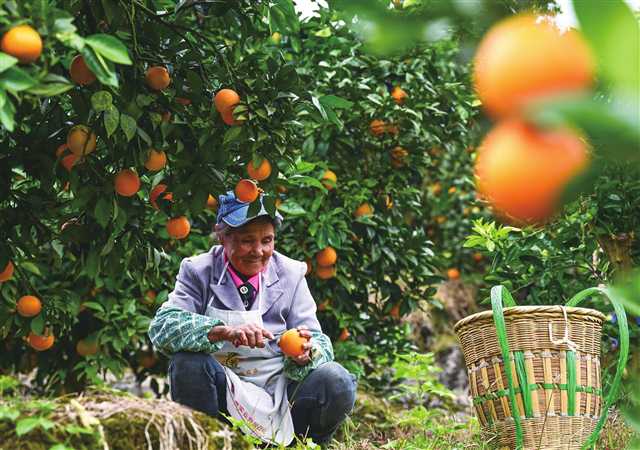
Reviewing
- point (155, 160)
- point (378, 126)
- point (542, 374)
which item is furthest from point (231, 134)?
point (378, 126)

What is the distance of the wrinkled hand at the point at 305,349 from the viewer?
9.20 feet

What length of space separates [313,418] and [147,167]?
109cm

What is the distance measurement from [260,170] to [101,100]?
48cm

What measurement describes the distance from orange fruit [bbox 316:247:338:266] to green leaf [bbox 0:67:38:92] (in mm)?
2556

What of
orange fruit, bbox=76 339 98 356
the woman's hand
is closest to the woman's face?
the woman's hand

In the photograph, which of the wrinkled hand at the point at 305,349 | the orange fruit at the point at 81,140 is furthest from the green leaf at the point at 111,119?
the wrinkled hand at the point at 305,349

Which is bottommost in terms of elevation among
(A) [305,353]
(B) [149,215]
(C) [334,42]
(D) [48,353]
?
(D) [48,353]

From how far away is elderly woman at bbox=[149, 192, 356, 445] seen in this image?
278 centimetres

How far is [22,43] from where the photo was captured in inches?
55.7

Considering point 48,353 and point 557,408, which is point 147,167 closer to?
point 557,408

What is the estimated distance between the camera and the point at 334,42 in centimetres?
403

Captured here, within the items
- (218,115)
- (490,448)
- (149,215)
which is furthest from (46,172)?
(490,448)

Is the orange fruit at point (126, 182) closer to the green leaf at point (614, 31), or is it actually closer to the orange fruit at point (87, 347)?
the orange fruit at point (87, 347)

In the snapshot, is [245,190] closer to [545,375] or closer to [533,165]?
[545,375]
